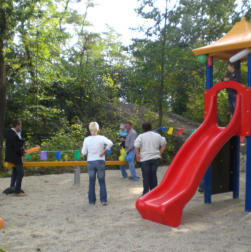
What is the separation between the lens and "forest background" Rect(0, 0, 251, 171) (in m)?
12.5

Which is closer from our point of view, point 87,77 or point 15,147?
point 15,147

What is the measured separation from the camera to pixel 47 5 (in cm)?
1265

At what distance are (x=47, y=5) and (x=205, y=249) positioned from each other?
11.1m

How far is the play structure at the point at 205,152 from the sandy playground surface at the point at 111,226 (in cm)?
27

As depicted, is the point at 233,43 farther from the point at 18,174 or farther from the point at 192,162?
the point at 18,174

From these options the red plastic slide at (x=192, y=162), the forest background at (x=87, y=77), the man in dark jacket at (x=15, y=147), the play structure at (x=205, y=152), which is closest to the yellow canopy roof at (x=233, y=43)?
the play structure at (x=205, y=152)

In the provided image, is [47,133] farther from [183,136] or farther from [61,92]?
[183,136]

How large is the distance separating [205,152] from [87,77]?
12.3m

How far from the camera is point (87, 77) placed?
17359mm

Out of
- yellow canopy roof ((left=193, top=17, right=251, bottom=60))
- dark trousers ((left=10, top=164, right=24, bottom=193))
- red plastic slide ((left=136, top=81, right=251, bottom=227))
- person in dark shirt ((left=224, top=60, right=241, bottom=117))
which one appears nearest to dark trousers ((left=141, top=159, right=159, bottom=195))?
red plastic slide ((left=136, top=81, right=251, bottom=227))

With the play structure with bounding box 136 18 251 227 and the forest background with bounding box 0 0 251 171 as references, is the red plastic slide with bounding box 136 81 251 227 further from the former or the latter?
the forest background with bounding box 0 0 251 171

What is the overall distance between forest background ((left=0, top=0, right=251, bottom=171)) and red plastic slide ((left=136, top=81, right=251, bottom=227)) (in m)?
6.73

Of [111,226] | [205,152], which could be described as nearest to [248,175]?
[205,152]

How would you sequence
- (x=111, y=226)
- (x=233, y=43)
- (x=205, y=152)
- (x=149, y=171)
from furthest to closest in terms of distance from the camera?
(x=149, y=171) → (x=233, y=43) → (x=205, y=152) → (x=111, y=226)
